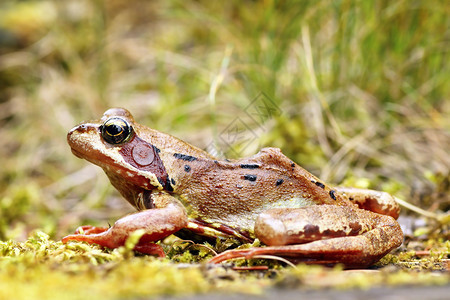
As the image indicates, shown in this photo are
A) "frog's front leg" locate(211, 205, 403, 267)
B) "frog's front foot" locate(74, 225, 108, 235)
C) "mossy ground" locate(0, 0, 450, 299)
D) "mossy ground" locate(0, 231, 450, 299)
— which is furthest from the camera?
"mossy ground" locate(0, 0, 450, 299)

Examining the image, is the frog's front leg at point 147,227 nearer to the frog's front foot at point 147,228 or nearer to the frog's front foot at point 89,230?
the frog's front foot at point 147,228

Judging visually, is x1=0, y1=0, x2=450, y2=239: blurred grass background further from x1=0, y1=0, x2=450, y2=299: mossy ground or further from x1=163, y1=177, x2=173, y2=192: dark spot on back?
A: x1=163, y1=177, x2=173, y2=192: dark spot on back

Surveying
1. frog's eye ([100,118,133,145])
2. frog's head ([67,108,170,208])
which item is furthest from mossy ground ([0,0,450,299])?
frog's eye ([100,118,133,145])

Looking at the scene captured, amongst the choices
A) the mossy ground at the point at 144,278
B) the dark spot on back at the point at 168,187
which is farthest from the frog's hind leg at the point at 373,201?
the dark spot on back at the point at 168,187

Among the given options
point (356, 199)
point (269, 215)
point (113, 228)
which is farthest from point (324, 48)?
point (113, 228)

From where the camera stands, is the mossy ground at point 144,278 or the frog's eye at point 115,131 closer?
the mossy ground at point 144,278
